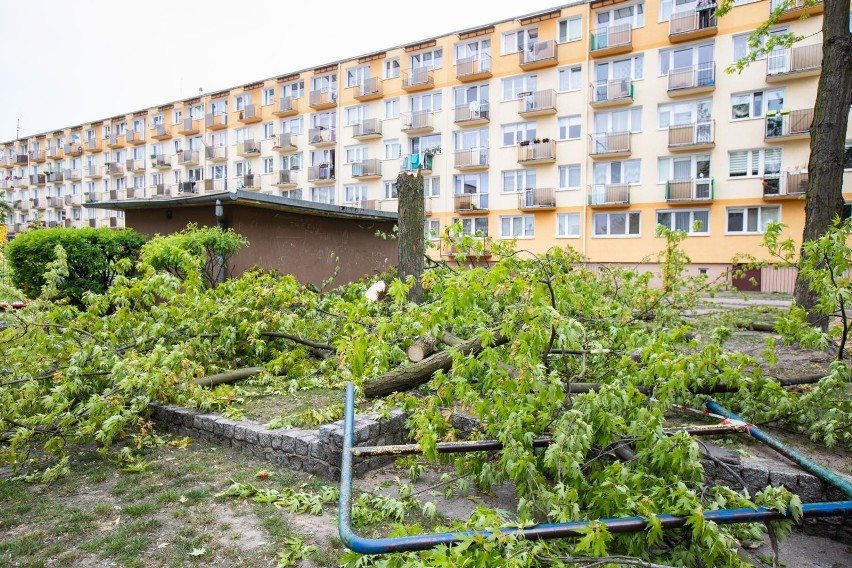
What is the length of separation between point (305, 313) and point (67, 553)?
4651 millimetres

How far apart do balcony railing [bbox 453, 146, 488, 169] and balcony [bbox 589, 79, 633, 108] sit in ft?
21.8

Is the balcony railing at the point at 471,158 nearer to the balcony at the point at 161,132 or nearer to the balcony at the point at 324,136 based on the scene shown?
the balcony at the point at 324,136

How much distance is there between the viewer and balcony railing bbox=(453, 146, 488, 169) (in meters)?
31.9

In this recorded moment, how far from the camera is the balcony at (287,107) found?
3945 cm

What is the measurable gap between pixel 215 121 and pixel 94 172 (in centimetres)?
1995

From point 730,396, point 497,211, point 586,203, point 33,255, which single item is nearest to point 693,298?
point 730,396

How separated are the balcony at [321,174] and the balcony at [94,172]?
29.0 meters

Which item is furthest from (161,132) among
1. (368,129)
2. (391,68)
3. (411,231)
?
(411,231)

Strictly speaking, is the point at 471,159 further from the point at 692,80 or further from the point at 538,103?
the point at 692,80

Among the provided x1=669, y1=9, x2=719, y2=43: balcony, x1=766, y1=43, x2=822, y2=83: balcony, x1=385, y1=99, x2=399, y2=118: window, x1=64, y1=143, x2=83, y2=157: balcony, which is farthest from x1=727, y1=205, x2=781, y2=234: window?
x1=64, y1=143, x2=83, y2=157: balcony

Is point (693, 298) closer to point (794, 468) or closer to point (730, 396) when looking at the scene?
point (730, 396)

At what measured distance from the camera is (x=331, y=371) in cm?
691

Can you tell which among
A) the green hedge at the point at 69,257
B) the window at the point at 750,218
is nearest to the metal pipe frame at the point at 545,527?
the green hedge at the point at 69,257

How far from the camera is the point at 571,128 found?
29406 mm
